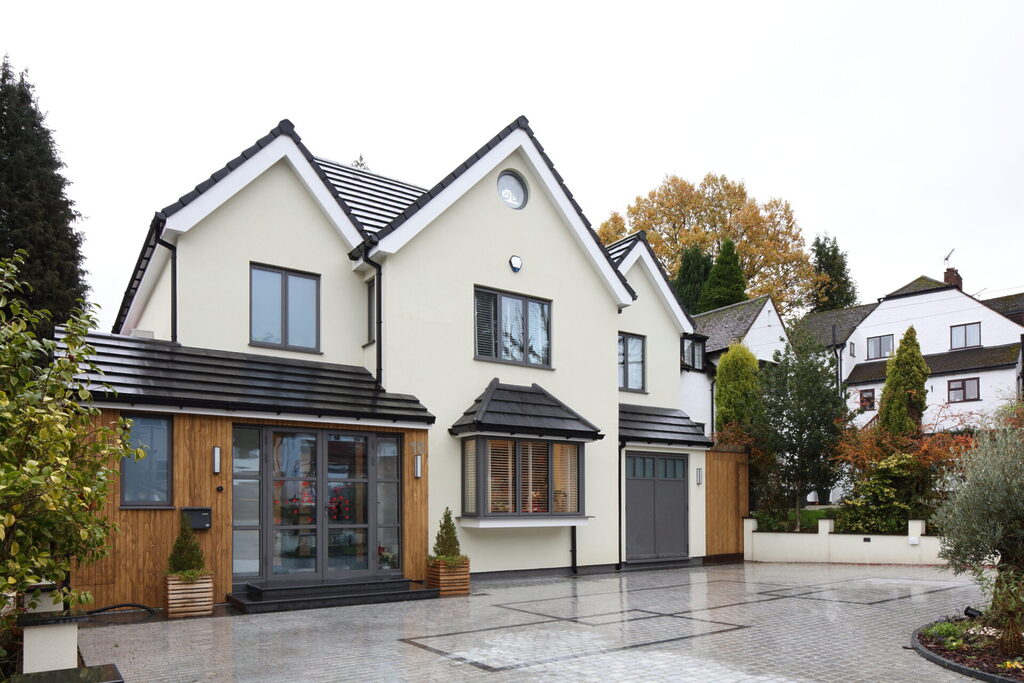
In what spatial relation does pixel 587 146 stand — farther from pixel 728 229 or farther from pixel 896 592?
pixel 728 229

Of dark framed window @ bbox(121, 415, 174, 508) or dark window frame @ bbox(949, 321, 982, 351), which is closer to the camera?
dark framed window @ bbox(121, 415, 174, 508)

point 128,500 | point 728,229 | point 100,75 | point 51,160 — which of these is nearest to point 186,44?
point 100,75

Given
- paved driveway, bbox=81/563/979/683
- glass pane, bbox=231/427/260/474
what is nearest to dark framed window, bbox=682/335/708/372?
paved driveway, bbox=81/563/979/683

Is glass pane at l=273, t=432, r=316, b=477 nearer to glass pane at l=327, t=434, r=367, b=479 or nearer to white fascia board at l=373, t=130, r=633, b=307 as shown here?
glass pane at l=327, t=434, r=367, b=479

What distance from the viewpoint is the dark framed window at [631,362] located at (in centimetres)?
1980

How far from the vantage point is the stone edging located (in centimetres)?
752

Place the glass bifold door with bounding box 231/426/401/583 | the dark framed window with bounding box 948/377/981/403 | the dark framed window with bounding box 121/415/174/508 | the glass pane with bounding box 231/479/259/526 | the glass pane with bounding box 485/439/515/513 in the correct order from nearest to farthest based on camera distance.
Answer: the dark framed window with bounding box 121/415/174/508, the glass pane with bounding box 231/479/259/526, the glass bifold door with bounding box 231/426/401/583, the glass pane with bounding box 485/439/515/513, the dark framed window with bounding box 948/377/981/403

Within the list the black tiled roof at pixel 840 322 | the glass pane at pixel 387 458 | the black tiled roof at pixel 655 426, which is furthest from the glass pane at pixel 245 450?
the black tiled roof at pixel 840 322

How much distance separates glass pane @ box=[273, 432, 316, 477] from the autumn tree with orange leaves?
3145 centimetres

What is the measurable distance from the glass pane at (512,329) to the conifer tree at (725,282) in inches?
996

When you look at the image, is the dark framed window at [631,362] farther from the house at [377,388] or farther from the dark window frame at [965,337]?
the dark window frame at [965,337]

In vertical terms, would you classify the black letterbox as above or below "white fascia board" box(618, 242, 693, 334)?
below

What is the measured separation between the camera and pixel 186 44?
11.5 metres

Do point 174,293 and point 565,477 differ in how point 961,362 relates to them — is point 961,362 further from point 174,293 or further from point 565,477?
point 174,293
